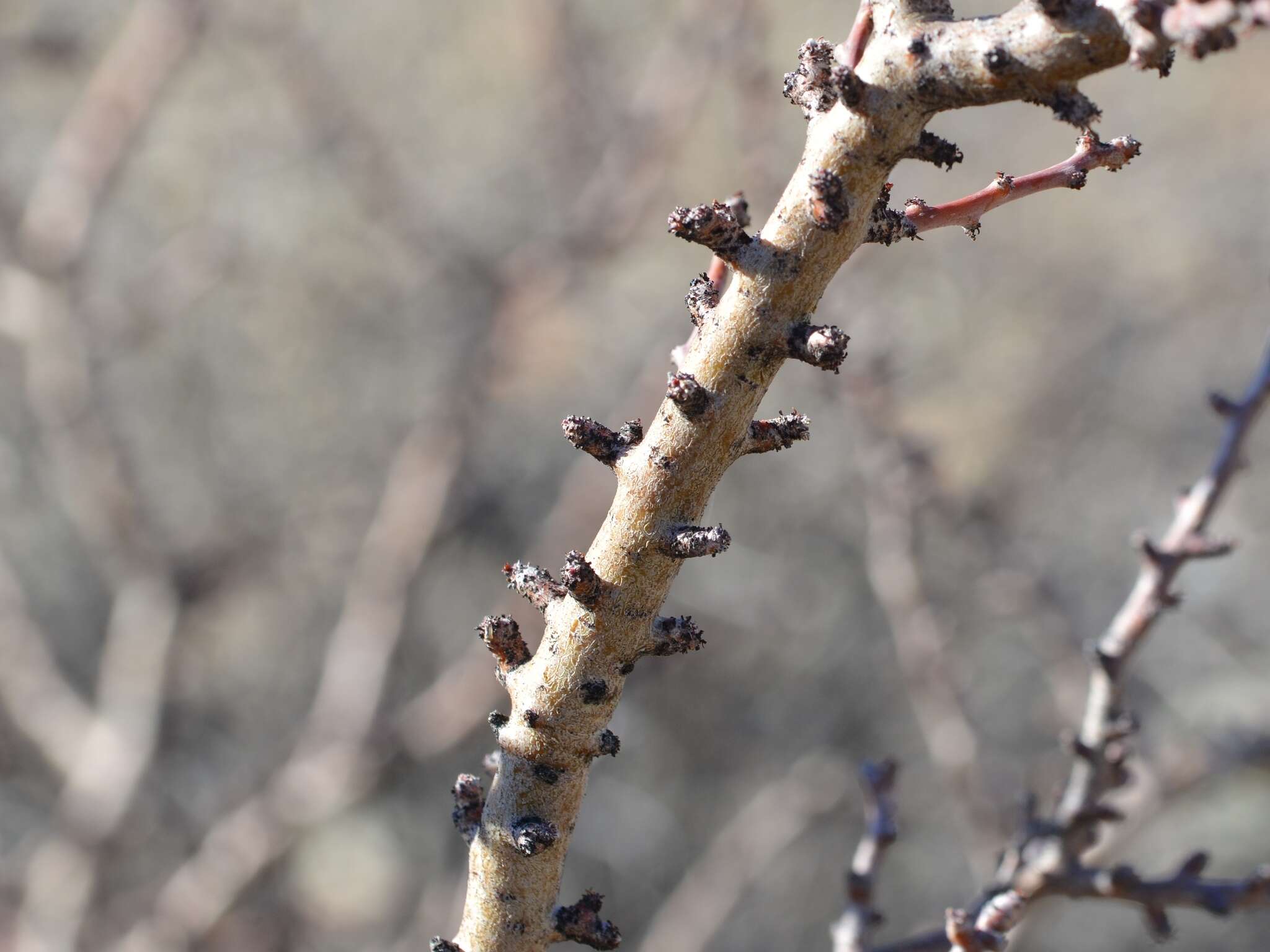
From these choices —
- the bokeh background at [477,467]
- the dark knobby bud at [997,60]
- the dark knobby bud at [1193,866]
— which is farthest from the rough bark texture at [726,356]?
the bokeh background at [477,467]

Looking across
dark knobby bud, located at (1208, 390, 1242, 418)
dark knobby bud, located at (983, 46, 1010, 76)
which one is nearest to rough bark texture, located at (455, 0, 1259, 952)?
dark knobby bud, located at (983, 46, 1010, 76)

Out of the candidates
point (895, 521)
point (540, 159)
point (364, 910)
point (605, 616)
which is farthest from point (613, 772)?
point (605, 616)

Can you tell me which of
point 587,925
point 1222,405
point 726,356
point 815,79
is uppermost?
point 1222,405

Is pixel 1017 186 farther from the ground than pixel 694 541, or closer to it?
farther from the ground

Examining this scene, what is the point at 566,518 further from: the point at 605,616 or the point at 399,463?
the point at 605,616

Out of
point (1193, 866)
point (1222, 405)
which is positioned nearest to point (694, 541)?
point (1193, 866)

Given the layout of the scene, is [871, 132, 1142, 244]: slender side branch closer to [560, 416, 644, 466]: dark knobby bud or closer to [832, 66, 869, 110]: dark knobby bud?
[832, 66, 869, 110]: dark knobby bud

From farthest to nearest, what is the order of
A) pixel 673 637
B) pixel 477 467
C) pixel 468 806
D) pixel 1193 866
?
pixel 477 467
pixel 1193 866
pixel 468 806
pixel 673 637

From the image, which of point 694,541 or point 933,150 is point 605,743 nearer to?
point 694,541
